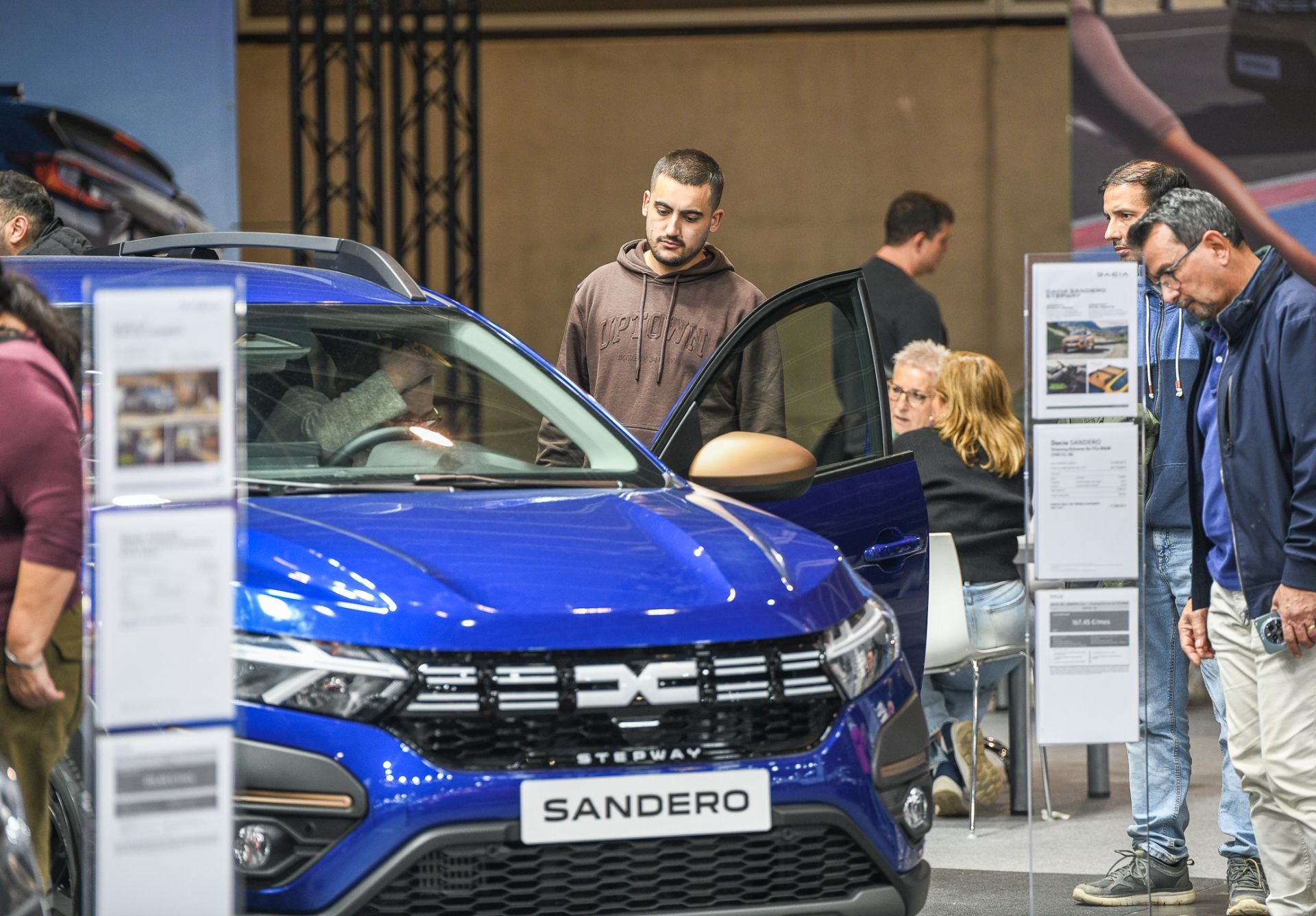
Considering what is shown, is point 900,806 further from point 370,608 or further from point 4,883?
point 4,883

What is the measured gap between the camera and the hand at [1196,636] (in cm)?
393

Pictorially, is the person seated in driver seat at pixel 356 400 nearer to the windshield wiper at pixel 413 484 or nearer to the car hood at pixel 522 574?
the windshield wiper at pixel 413 484

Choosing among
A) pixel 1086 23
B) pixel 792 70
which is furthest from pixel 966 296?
pixel 1086 23

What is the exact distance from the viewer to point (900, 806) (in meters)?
2.96

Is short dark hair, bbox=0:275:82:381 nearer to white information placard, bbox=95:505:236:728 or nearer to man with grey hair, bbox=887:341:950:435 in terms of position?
white information placard, bbox=95:505:236:728

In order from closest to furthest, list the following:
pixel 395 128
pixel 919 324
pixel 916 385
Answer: pixel 916 385, pixel 919 324, pixel 395 128

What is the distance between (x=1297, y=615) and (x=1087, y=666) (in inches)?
17.6

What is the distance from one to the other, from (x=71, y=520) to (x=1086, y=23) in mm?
7579

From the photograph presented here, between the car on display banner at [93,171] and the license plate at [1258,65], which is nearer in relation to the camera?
the car on display banner at [93,171]

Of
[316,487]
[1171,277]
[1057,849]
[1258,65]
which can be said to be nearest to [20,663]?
[316,487]

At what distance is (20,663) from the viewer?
2.75m

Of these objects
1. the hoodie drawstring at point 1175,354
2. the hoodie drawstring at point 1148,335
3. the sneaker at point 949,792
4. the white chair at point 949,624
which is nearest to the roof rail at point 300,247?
the hoodie drawstring at point 1148,335

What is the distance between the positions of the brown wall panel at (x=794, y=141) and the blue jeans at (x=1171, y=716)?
31.1 ft

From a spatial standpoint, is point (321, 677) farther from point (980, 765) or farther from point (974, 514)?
point (980, 765)
